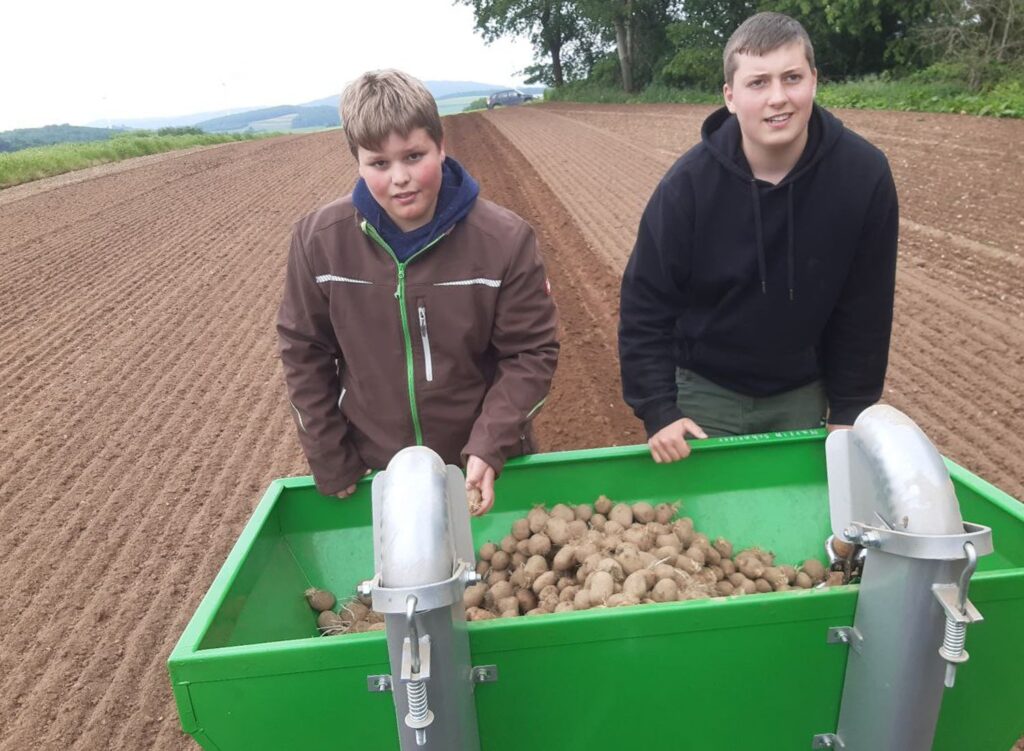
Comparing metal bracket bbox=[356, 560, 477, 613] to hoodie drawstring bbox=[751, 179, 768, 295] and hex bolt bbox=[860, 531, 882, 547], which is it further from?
hoodie drawstring bbox=[751, 179, 768, 295]

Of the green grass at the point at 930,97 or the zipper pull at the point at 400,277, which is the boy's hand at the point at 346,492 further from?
the green grass at the point at 930,97

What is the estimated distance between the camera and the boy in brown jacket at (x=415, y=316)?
7.52 feet

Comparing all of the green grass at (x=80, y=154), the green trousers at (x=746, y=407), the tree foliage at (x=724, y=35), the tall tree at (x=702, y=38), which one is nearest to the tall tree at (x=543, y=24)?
the tree foliage at (x=724, y=35)

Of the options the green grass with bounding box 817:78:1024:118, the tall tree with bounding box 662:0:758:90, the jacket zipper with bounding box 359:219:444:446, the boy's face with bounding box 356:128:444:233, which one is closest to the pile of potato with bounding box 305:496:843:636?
the jacket zipper with bounding box 359:219:444:446

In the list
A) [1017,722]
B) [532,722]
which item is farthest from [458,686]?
[1017,722]

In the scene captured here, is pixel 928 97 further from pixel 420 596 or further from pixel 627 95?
pixel 627 95

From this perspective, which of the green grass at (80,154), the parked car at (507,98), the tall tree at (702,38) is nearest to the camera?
the green grass at (80,154)

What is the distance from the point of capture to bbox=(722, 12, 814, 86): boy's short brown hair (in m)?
2.19

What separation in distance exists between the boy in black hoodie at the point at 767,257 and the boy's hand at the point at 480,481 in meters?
0.58

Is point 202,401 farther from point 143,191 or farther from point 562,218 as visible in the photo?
point 143,191

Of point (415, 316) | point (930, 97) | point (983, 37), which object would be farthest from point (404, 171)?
point (983, 37)

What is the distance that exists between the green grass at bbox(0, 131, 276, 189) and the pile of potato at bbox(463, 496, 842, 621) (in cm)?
2028

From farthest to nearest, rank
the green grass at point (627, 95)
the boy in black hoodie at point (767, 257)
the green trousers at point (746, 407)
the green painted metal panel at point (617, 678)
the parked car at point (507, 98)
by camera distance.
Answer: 1. the parked car at point (507, 98)
2. the green grass at point (627, 95)
3. the green trousers at point (746, 407)
4. the boy in black hoodie at point (767, 257)
5. the green painted metal panel at point (617, 678)

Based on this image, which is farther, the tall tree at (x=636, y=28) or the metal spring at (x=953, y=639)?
the tall tree at (x=636, y=28)
